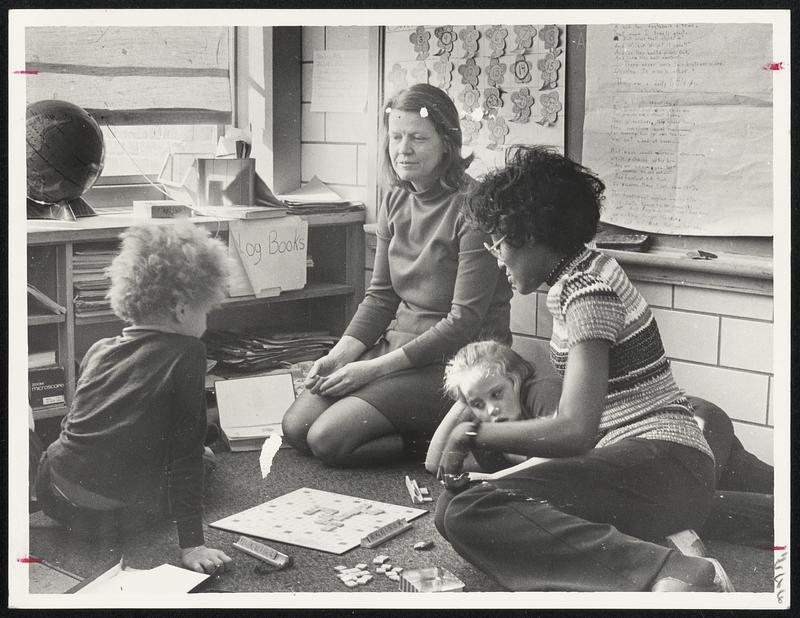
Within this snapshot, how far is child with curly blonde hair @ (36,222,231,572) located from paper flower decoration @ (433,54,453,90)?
1.60 ft

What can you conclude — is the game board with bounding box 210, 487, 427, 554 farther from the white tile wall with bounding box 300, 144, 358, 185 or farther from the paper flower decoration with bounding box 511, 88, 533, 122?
the paper flower decoration with bounding box 511, 88, 533, 122

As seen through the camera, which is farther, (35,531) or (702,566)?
(35,531)

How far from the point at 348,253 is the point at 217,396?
36cm

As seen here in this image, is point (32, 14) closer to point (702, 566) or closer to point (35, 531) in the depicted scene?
point (35, 531)

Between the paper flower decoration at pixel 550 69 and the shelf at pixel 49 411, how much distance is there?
3.35 ft

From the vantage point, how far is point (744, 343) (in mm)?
1624

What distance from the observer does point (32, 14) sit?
169 centimetres

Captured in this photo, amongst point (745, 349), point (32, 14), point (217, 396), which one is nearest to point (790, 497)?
point (745, 349)

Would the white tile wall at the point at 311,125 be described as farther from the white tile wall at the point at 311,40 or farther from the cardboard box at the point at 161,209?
the cardboard box at the point at 161,209

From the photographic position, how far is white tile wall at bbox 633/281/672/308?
163cm

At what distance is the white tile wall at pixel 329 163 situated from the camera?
5.67 ft

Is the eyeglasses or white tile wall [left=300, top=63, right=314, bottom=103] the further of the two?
white tile wall [left=300, top=63, right=314, bottom=103]

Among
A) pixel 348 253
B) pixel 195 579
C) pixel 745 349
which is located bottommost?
pixel 195 579

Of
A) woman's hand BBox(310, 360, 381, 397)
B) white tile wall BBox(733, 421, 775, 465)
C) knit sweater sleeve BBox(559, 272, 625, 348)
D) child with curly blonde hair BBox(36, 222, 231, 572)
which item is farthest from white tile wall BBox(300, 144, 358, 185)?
white tile wall BBox(733, 421, 775, 465)
